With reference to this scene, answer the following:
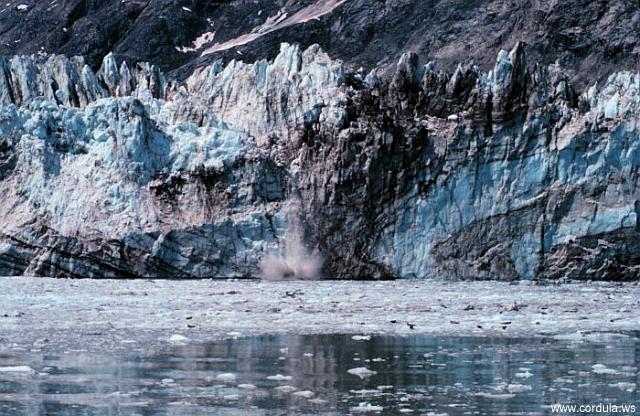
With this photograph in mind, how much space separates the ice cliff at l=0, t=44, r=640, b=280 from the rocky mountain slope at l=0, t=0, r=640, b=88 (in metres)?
29.0

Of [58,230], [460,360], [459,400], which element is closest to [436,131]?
[58,230]

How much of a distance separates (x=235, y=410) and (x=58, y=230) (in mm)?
15172

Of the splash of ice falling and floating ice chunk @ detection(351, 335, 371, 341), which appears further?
the splash of ice falling

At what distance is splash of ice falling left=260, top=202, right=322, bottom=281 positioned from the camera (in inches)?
871

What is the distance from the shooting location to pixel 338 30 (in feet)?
204

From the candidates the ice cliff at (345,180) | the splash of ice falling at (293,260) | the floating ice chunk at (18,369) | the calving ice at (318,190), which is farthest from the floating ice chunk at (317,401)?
the splash of ice falling at (293,260)

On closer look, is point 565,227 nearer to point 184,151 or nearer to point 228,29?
point 184,151

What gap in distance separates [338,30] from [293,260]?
135ft

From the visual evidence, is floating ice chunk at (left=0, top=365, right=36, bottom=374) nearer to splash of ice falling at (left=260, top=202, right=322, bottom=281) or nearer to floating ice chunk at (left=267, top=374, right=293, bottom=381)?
floating ice chunk at (left=267, top=374, right=293, bottom=381)

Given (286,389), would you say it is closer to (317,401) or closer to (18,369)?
(317,401)

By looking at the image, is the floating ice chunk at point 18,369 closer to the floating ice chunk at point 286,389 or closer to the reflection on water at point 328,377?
the reflection on water at point 328,377

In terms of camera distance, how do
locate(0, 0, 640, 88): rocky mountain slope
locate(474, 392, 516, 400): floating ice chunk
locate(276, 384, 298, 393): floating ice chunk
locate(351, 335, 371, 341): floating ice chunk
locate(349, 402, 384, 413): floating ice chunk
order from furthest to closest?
1. locate(0, 0, 640, 88): rocky mountain slope
2. locate(351, 335, 371, 341): floating ice chunk
3. locate(276, 384, 298, 393): floating ice chunk
4. locate(474, 392, 516, 400): floating ice chunk
5. locate(349, 402, 384, 413): floating ice chunk

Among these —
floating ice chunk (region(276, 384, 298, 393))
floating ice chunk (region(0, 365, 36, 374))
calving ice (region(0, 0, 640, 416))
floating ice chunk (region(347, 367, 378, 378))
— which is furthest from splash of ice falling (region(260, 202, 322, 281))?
floating ice chunk (region(276, 384, 298, 393))

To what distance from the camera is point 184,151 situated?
22875mm
